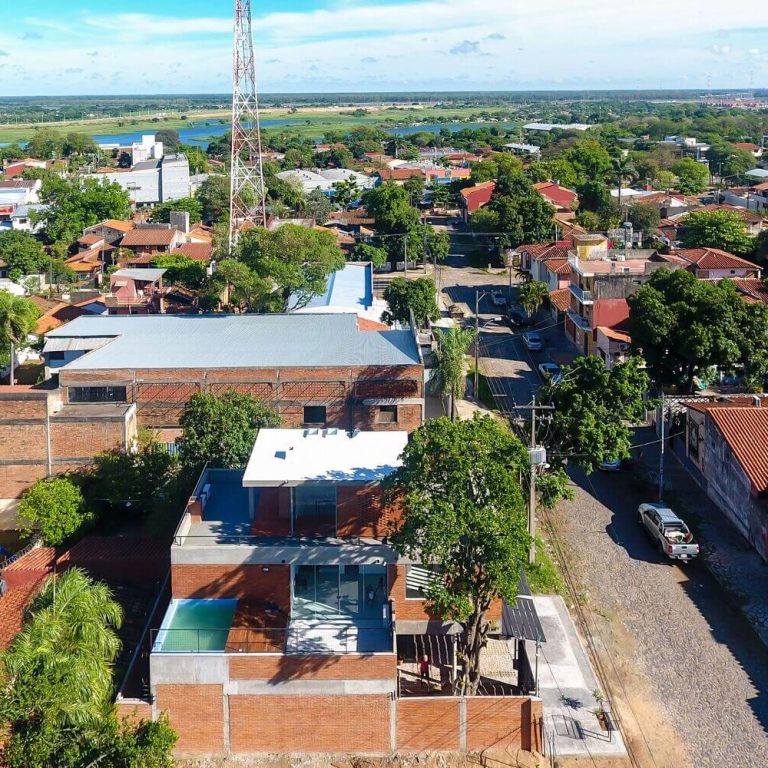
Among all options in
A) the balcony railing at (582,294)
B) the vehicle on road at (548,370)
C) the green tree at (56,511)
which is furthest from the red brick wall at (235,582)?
the balcony railing at (582,294)

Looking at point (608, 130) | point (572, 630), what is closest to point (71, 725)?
point (572, 630)

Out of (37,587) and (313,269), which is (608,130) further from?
(37,587)

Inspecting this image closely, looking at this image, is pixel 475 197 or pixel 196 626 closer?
pixel 196 626

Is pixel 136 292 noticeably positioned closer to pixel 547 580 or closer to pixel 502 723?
pixel 547 580

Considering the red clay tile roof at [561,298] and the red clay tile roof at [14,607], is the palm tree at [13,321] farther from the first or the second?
the red clay tile roof at [561,298]

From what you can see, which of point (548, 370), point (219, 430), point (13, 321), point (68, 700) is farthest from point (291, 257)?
point (68, 700)
